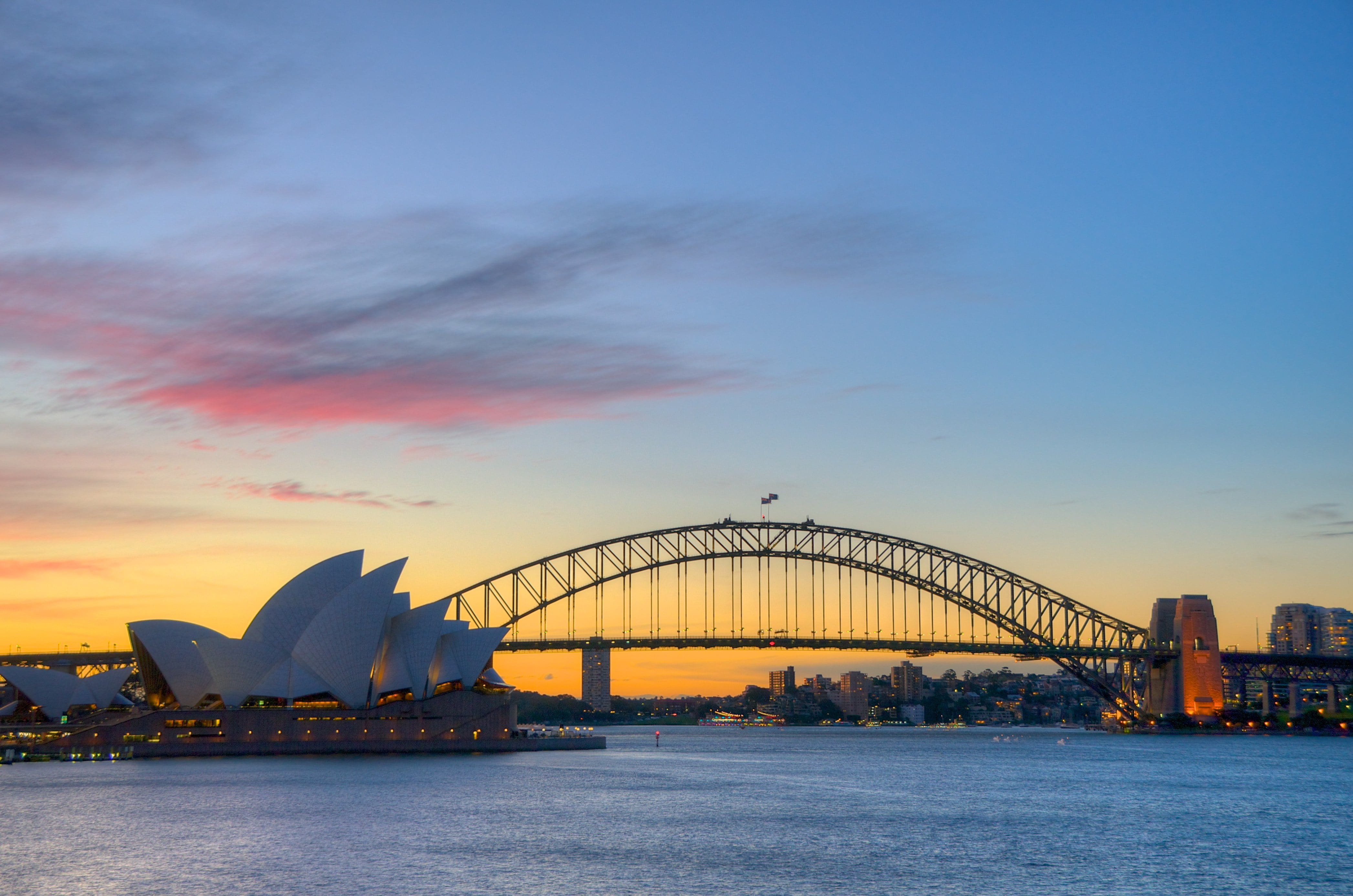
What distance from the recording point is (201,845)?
119ft

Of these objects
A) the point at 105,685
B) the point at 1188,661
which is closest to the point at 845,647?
the point at 1188,661

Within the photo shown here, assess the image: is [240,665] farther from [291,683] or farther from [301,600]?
[301,600]

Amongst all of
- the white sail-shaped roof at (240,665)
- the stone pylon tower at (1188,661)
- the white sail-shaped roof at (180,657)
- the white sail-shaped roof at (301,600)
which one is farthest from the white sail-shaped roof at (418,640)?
the stone pylon tower at (1188,661)

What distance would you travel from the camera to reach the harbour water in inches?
1255

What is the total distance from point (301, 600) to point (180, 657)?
868cm

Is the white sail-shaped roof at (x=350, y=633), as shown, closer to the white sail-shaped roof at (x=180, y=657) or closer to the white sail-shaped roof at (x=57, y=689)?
the white sail-shaped roof at (x=180, y=657)

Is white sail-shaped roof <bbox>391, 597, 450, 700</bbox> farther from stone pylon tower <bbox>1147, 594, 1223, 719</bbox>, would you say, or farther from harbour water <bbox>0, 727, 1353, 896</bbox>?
stone pylon tower <bbox>1147, 594, 1223, 719</bbox>

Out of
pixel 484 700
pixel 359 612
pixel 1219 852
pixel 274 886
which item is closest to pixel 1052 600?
pixel 484 700

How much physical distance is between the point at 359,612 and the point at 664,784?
2152 cm

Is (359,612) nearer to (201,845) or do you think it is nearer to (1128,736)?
(201,845)

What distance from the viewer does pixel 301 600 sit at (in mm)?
73438

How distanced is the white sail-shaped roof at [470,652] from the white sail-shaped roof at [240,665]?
10.0m

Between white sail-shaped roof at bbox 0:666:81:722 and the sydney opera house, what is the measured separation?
52.7ft

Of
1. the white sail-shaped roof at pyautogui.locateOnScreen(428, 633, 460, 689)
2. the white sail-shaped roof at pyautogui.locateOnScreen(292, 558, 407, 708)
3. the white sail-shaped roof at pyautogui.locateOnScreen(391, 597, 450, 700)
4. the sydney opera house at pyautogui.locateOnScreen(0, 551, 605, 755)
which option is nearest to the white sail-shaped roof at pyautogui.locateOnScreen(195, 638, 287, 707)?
the sydney opera house at pyautogui.locateOnScreen(0, 551, 605, 755)
